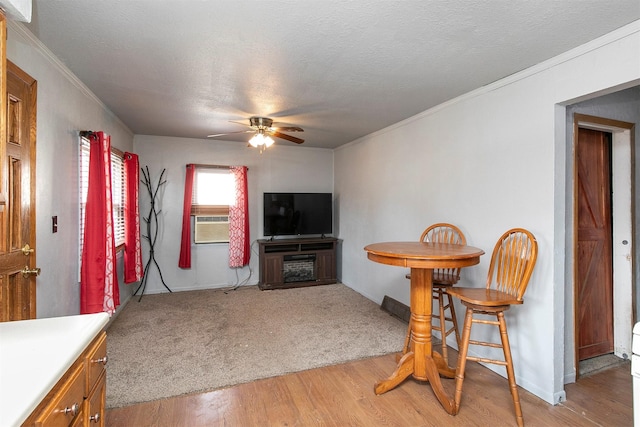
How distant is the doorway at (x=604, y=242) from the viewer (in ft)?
8.81

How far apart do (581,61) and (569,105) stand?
36cm

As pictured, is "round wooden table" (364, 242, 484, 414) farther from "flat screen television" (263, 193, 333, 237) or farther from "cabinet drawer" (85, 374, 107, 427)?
"flat screen television" (263, 193, 333, 237)

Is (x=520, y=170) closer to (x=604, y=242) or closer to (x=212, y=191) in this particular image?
(x=604, y=242)

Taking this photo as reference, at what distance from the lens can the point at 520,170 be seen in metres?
2.42

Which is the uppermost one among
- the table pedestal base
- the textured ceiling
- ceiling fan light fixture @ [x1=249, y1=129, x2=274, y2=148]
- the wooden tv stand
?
the textured ceiling

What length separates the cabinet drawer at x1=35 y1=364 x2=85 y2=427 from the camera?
870mm

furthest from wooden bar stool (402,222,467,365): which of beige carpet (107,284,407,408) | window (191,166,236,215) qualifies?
window (191,166,236,215)

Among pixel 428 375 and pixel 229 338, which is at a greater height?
pixel 428 375

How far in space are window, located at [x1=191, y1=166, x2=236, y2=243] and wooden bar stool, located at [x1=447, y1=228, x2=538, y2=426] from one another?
12.7 feet

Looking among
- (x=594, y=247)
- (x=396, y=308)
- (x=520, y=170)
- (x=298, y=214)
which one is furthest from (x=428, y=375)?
(x=298, y=214)

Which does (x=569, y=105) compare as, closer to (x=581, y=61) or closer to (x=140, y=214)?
(x=581, y=61)

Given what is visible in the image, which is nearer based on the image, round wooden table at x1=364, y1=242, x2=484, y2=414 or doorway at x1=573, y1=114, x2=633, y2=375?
round wooden table at x1=364, y1=242, x2=484, y2=414

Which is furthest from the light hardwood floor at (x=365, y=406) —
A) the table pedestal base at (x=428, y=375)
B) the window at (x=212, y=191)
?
the window at (x=212, y=191)

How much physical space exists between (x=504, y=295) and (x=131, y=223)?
4161mm
